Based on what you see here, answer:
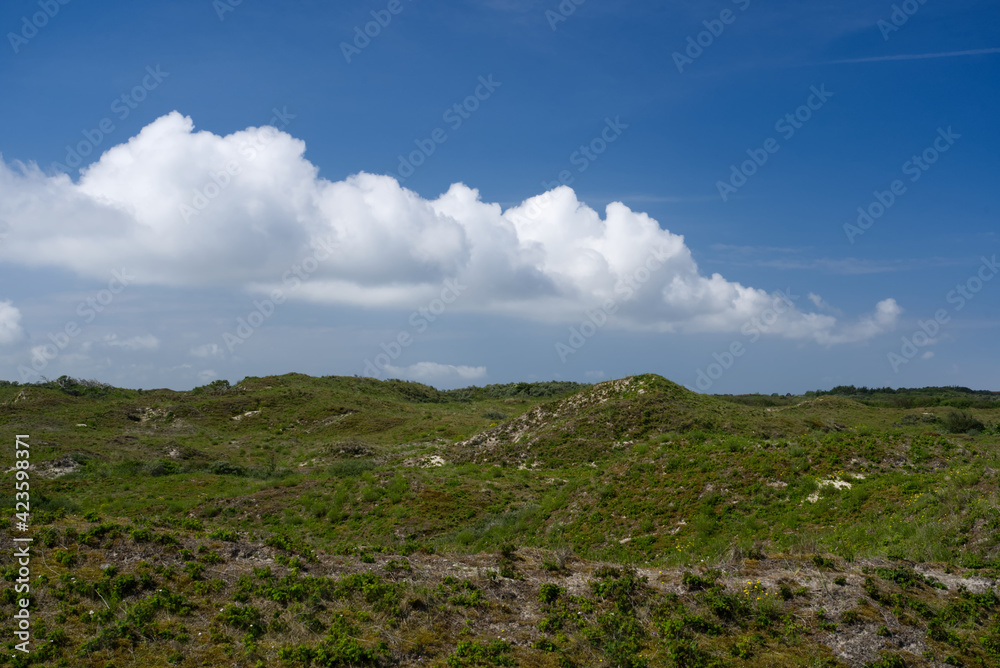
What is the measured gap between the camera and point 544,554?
14.6m

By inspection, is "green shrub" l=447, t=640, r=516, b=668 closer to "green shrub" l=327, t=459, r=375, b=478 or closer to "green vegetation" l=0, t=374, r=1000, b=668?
"green vegetation" l=0, t=374, r=1000, b=668

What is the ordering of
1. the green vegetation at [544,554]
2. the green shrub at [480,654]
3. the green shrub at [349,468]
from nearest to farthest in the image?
the green shrub at [480,654]
the green vegetation at [544,554]
the green shrub at [349,468]

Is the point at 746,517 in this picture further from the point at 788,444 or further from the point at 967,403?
the point at 967,403

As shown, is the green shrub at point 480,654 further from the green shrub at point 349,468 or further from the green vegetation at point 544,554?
the green shrub at point 349,468

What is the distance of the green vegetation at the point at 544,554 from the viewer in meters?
9.90

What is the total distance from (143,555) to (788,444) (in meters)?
24.8

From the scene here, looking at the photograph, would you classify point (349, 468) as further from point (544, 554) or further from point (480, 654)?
point (480, 654)

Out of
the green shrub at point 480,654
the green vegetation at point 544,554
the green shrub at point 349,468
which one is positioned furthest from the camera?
the green shrub at point 349,468

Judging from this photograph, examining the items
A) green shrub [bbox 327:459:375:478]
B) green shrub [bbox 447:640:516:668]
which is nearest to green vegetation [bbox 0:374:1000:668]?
green shrub [bbox 447:640:516:668]

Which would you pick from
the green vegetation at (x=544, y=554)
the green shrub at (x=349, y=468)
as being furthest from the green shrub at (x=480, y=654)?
the green shrub at (x=349, y=468)

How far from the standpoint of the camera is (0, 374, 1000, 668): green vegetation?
9.90 meters

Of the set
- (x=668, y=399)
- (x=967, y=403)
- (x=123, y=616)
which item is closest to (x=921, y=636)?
(x=123, y=616)

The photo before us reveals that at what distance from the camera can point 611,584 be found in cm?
1193

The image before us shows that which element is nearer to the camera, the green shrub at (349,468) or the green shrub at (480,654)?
the green shrub at (480,654)
